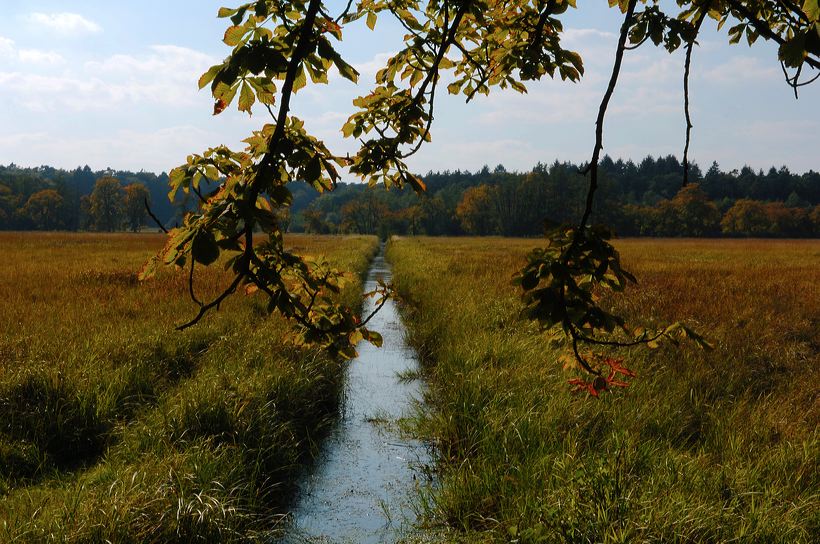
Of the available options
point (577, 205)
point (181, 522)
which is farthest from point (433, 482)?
point (577, 205)

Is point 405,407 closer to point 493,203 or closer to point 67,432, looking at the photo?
point 67,432

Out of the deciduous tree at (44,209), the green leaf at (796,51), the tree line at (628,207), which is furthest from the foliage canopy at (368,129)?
the deciduous tree at (44,209)

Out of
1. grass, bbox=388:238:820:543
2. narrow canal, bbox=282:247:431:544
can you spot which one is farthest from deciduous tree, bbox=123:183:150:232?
Result: grass, bbox=388:238:820:543

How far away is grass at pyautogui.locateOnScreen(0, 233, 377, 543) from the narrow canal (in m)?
0.23

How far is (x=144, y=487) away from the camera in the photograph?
3807mm

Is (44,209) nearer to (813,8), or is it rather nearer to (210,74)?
(210,74)

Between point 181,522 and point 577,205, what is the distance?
3961 inches

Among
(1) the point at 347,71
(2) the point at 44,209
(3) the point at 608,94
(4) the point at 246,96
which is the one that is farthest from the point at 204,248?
(2) the point at 44,209

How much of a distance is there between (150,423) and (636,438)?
419cm

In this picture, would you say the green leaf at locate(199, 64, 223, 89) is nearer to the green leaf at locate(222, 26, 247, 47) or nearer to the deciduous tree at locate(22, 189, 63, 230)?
the green leaf at locate(222, 26, 247, 47)

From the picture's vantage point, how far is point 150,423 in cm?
499

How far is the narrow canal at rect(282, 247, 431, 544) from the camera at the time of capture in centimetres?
420

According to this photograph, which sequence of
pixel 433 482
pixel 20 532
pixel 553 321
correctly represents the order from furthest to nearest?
pixel 433 482 → pixel 20 532 → pixel 553 321

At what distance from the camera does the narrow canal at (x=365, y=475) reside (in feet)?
13.8
